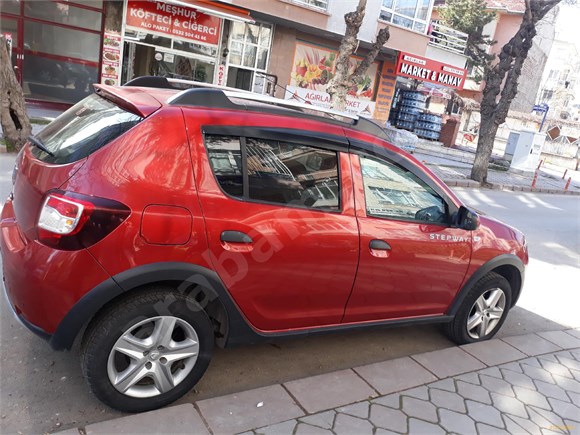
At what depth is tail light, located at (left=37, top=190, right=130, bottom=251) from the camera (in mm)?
2295

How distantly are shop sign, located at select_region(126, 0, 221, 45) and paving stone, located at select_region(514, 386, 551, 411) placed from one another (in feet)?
45.1

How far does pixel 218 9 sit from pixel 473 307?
12.7 m

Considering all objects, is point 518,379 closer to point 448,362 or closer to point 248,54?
point 448,362

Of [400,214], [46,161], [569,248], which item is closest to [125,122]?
[46,161]

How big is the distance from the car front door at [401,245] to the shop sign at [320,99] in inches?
471

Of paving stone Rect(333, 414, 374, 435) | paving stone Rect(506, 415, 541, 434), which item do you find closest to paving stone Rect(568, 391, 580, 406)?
paving stone Rect(506, 415, 541, 434)

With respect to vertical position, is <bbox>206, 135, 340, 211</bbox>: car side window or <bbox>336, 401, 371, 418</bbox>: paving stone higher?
<bbox>206, 135, 340, 211</bbox>: car side window

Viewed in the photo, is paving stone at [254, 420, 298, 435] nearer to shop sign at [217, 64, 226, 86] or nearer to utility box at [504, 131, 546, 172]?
shop sign at [217, 64, 226, 86]

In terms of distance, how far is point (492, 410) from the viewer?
3051 mm

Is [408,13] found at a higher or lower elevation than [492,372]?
higher

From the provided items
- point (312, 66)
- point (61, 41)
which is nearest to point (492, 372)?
point (61, 41)

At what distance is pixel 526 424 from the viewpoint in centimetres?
298

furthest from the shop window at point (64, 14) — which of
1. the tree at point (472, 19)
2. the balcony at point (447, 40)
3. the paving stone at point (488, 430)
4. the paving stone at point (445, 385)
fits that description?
the tree at point (472, 19)

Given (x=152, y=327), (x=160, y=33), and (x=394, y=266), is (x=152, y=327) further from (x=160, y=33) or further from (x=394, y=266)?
(x=160, y=33)
